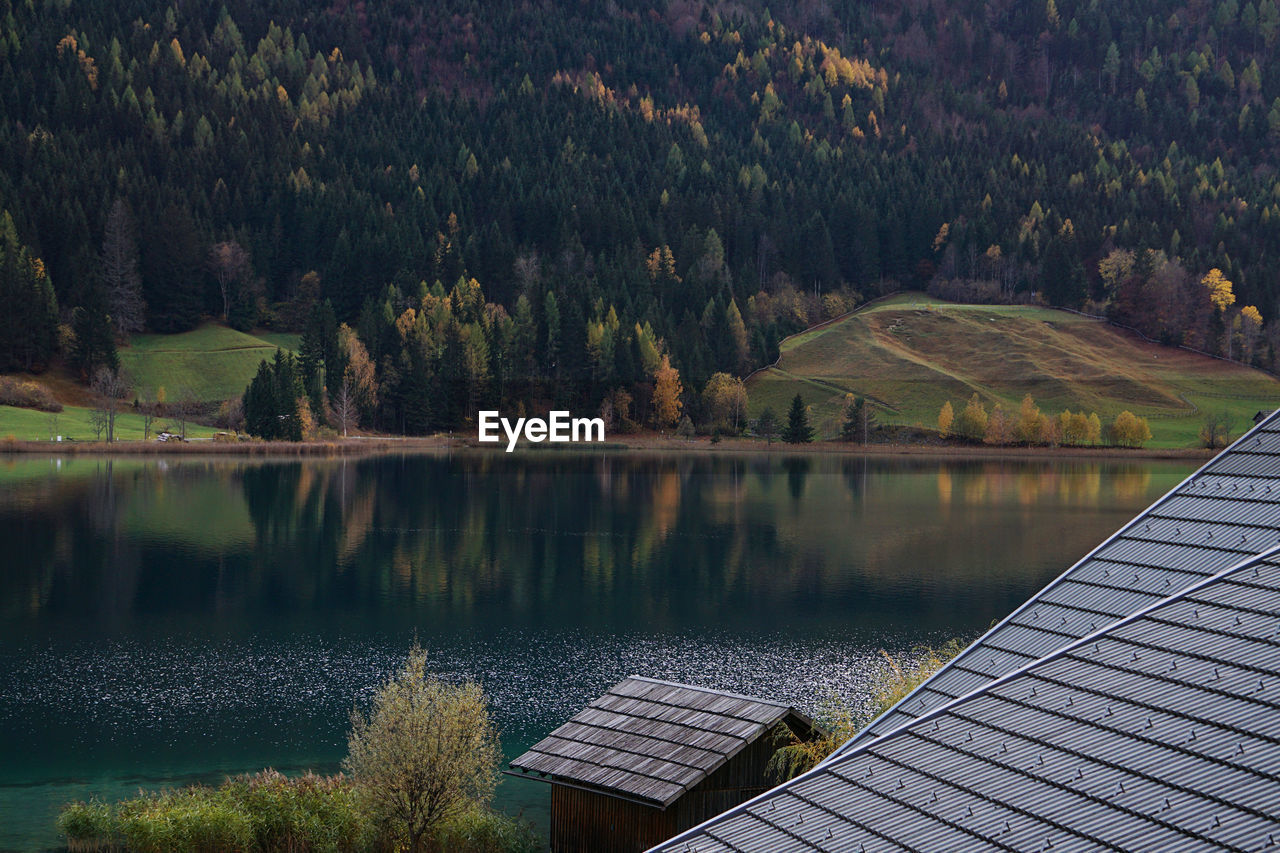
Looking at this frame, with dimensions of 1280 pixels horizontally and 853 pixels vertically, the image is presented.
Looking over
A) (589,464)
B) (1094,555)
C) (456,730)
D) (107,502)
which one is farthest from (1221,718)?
(589,464)

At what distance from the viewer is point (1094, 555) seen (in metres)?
20.2

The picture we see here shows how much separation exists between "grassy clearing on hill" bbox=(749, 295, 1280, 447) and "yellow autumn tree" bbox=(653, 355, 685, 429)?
11.2m

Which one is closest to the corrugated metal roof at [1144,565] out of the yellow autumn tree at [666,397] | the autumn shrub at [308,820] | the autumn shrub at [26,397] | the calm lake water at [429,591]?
the autumn shrub at [308,820]

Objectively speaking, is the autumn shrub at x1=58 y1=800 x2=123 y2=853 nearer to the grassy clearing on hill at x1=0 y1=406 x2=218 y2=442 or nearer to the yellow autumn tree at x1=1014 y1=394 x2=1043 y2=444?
the grassy clearing on hill at x1=0 y1=406 x2=218 y2=442

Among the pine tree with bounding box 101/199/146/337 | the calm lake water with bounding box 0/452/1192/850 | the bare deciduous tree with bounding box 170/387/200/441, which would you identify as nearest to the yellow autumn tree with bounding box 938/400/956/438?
the calm lake water with bounding box 0/452/1192/850

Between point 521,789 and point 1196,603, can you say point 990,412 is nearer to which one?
point 521,789

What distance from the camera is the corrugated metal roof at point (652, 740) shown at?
2377 cm

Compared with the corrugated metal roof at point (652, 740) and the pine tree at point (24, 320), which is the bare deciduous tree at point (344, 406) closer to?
the pine tree at point (24, 320)

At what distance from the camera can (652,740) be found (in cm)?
2505

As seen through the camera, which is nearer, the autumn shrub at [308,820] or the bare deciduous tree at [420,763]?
the bare deciduous tree at [420,763]

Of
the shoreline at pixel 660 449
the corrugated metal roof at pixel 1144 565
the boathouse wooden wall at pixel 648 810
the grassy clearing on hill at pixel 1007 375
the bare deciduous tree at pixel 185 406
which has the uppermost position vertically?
the grassy clearing on hill at pixel 1007 375

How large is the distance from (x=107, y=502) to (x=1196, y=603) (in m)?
92.5

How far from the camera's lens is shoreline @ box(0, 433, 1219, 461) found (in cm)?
13650

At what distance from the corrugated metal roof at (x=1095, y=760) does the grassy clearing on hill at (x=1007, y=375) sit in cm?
14990
